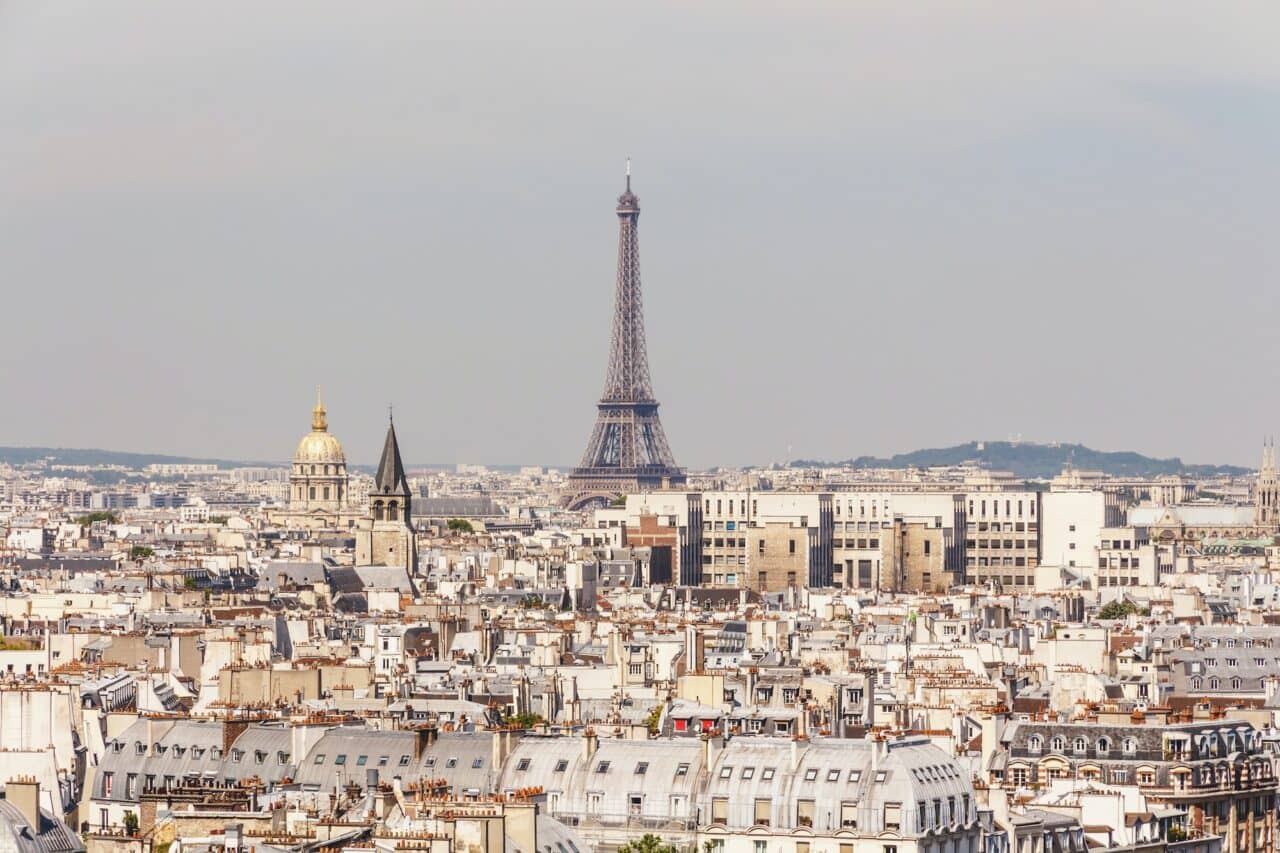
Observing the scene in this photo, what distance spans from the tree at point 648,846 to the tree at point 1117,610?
189 ft

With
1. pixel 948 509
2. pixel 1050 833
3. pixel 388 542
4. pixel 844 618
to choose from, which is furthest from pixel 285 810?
pixel 948 509

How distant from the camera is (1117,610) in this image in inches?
3802

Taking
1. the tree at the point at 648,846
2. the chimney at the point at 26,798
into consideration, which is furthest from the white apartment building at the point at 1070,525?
the chimney at the point at 26,798

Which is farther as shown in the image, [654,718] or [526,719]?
[526,719]

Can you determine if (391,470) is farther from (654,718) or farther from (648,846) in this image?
(648,846)

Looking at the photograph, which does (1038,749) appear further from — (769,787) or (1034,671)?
(1034,671)

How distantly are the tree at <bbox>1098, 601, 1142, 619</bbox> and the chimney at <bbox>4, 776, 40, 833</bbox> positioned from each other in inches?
2466

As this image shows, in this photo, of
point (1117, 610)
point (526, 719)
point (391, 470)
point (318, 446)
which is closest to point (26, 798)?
point (526, 719)

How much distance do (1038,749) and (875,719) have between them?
22.9ft

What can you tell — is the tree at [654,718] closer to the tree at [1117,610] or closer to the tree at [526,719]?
the tree at [526,719]

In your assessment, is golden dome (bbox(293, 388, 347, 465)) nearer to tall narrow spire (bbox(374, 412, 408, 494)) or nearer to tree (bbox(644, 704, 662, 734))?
tall narrow spire (bbox(374, 412, 408, 494))

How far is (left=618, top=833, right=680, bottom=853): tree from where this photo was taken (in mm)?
34312

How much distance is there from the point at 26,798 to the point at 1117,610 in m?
67.7

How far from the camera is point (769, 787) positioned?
119 ft
